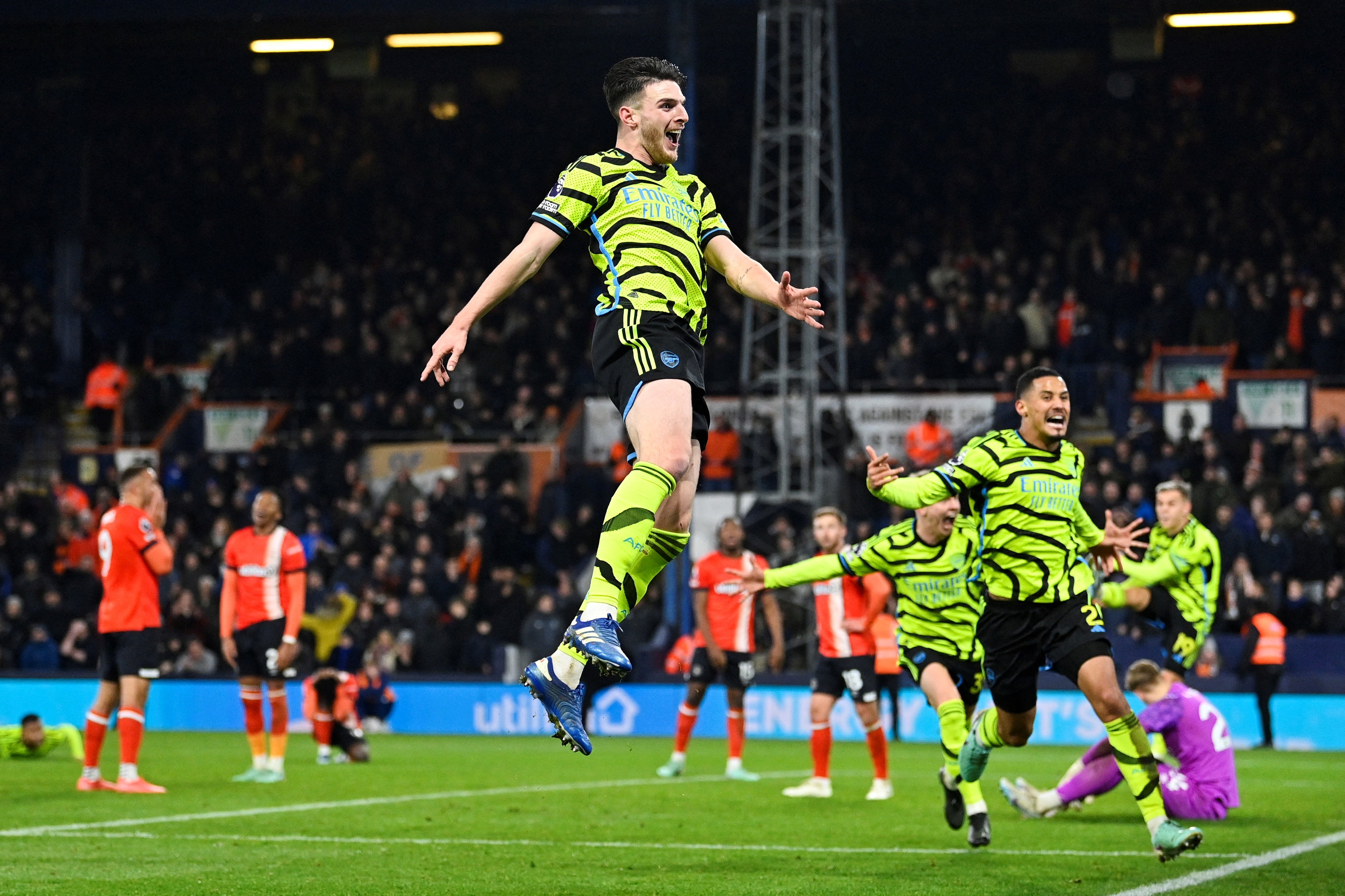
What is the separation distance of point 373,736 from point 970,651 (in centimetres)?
1276

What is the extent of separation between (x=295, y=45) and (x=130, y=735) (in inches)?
830

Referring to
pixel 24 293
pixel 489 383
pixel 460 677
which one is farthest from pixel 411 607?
pixel 24 293

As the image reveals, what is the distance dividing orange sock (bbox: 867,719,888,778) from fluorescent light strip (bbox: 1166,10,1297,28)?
1902 centimetres

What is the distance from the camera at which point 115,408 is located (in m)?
30.2

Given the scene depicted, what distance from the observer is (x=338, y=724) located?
55.3ft

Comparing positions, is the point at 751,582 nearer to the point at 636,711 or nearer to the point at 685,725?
the point at 685,725

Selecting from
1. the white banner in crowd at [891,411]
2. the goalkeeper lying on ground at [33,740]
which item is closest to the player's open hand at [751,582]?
the goalkeeper lying on ground at [33,740]

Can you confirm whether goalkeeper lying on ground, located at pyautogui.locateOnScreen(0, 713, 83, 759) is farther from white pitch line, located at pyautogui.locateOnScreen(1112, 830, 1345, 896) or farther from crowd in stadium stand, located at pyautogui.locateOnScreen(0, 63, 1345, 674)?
white pitch line, located at pyautogui.locateOnScreen(1112, 830, 1345, 896)

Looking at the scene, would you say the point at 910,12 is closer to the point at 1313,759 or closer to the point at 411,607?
the point at 411,607

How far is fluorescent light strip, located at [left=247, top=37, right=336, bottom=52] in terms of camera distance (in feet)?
104

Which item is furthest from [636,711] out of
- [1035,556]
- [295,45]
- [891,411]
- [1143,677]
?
[295,45]

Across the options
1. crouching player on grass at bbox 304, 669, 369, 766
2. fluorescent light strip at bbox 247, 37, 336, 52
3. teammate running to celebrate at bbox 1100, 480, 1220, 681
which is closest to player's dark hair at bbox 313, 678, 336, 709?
crouching player on grass at bbox 304, 669, 369, 766

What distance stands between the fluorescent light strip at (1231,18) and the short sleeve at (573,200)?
24306 millimetres

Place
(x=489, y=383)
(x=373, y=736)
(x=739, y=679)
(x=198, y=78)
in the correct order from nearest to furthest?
(x=739, y=679) → (x=373, y=736) → (x=489, y=383) → (x=198, y=78)
